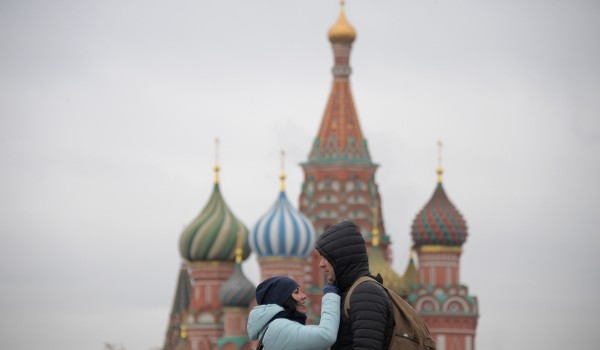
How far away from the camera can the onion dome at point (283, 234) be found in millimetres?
51062

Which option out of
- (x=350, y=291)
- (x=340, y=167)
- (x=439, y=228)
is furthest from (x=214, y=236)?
(x=350, y=291)

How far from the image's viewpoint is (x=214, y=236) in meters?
54.4

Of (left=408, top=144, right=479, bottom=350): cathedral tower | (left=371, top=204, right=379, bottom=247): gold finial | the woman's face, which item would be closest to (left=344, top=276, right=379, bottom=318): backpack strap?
the woman's face

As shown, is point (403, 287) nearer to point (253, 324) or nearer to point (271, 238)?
point (271, 238)

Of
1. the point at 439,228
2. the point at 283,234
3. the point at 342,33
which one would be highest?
the point at 342,33

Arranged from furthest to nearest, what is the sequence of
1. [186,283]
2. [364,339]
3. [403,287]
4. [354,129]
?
[186,283] < [354,129] < [403,287] < [364,339]

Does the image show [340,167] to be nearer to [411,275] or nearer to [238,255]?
[411,275]

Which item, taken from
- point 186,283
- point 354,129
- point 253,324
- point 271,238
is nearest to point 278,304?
point 253,324

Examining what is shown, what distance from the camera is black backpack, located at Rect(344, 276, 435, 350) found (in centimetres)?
738

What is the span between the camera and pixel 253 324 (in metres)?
7.55

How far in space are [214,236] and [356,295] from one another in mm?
47111

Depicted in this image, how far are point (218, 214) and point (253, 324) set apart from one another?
156 ft

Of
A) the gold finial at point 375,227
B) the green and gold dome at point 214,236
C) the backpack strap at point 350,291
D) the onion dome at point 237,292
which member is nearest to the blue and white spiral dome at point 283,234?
the onion dome at point 237,292

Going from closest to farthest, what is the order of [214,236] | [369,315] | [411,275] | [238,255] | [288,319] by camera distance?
[369,315]
[288,319]
[411,275]
[238,255]
[214,236]
